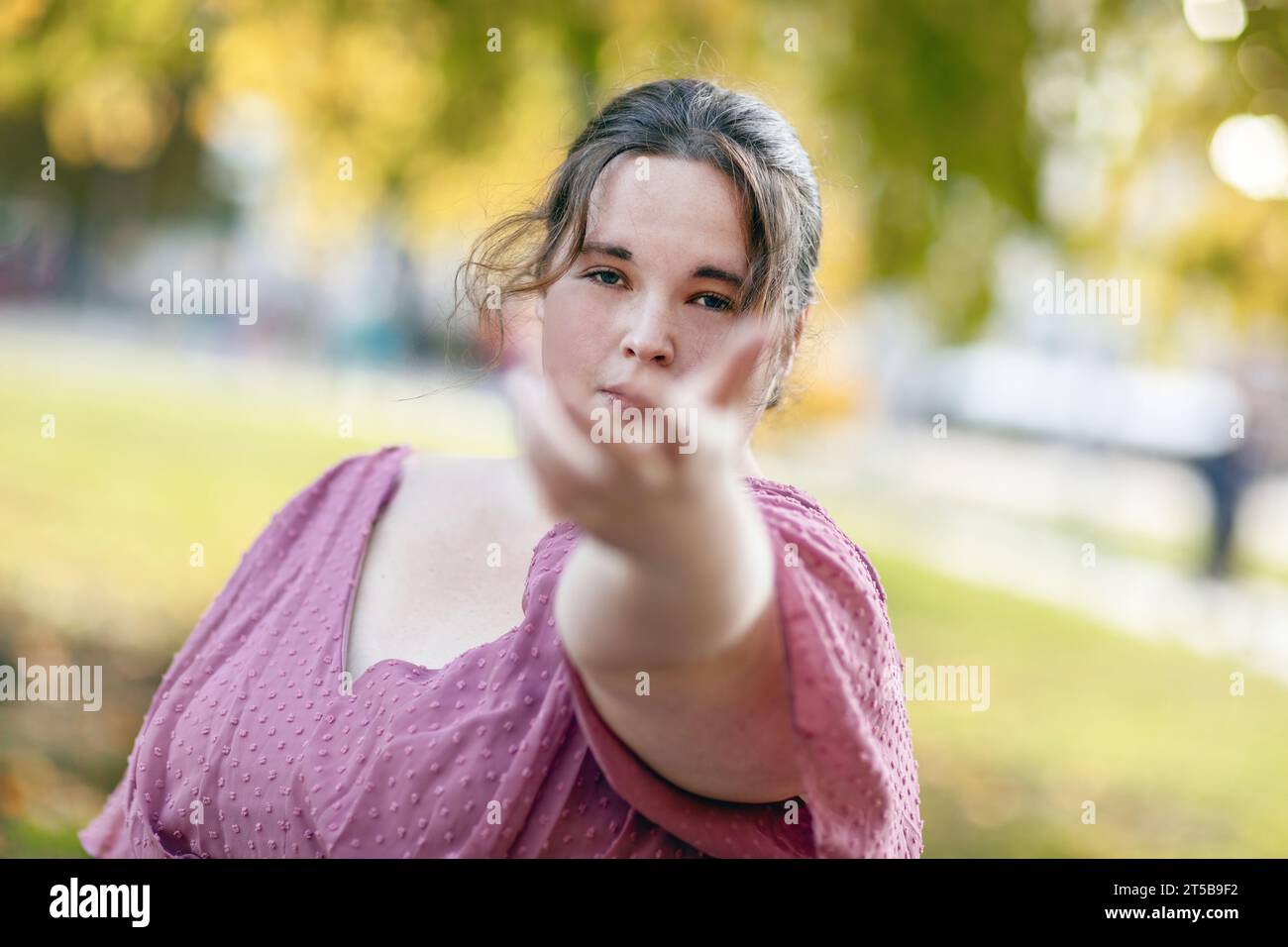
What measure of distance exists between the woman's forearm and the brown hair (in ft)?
1.98

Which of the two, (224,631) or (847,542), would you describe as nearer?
(847,542)

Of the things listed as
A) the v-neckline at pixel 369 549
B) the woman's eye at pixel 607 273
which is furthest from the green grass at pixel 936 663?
the woman's eye at pixel 607 273

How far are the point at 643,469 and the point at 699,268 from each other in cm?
67

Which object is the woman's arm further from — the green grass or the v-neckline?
the green grass

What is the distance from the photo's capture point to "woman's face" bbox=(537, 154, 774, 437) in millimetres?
1640

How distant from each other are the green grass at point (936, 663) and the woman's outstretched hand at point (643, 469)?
3.55 meters

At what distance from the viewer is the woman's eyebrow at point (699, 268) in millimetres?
1644

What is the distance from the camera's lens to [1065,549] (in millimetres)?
11141

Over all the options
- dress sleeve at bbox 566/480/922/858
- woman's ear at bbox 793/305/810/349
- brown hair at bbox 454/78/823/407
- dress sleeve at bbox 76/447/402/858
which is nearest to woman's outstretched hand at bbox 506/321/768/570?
dress sleeve at bbox 566/480/922/858

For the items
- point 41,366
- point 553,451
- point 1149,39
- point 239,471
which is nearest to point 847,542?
point 553,451

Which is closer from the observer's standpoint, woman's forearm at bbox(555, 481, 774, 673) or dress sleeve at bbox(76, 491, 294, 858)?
woman's forearm at bbox(555, 481, 774, 673)

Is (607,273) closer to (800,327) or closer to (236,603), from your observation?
(800,327)
